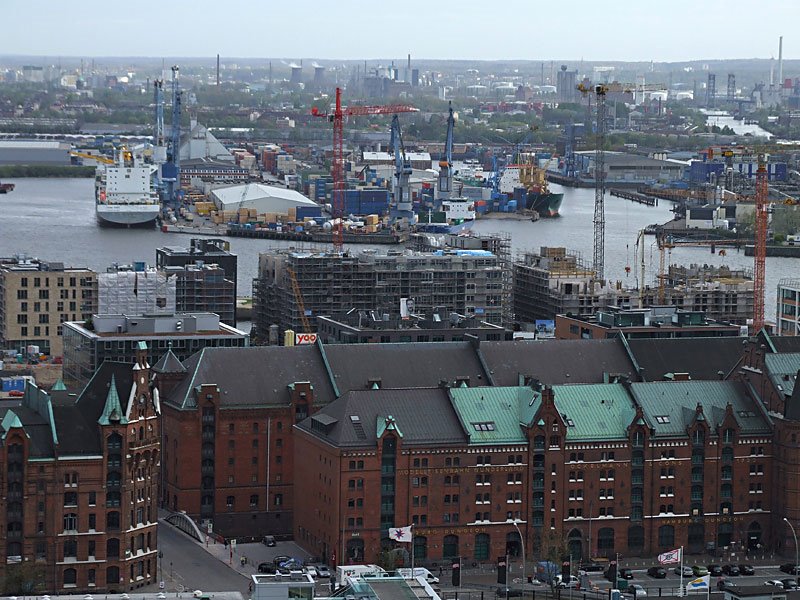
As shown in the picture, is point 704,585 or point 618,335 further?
point 618,335

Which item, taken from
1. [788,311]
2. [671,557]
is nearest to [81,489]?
[671,557]

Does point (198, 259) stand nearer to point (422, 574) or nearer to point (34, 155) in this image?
point (422, 574)

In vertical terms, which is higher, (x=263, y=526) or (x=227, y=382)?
(x=227, y=382)

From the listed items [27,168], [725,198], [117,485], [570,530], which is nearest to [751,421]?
[570,530]

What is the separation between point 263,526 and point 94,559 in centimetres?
631

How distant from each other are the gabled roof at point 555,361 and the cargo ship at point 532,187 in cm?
8242

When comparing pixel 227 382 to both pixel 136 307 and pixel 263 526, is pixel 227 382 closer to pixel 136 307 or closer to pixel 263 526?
pixel 263 526

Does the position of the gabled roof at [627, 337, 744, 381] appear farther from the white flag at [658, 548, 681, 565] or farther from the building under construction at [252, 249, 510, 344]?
the building under construction at [252, 249, 510, 344]

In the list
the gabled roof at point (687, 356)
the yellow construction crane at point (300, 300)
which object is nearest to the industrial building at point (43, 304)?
the yellow construction crane at point (300, 300)

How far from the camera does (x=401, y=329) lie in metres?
49.2

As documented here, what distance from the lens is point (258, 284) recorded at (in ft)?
216

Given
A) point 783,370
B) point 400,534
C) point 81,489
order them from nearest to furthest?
1. point 81,489
2. point 400,534
3. point 783,370

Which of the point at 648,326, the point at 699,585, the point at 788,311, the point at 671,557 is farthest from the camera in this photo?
the point at 788,311

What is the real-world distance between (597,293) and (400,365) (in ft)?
72.2
